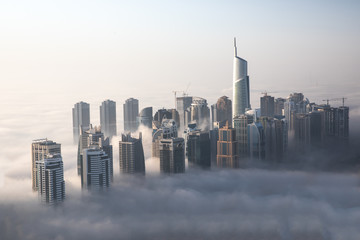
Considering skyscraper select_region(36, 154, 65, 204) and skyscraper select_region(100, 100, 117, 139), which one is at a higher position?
skyscraper select_region(100, 100, 117, 139)

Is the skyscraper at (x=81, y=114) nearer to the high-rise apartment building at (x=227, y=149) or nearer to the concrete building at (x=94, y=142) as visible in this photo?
the concrete building at (x=94, y=142)

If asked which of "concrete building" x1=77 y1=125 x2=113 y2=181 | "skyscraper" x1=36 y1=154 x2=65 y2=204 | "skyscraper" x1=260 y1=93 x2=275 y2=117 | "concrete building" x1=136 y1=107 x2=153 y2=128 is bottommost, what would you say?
"skyscraper" x1=36 y1=154 x2=65 y2=204

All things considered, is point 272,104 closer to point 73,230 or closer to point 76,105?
point 76,105

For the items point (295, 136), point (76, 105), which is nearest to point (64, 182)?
point (76, 105)

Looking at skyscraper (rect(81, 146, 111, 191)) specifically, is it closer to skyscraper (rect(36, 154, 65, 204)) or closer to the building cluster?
the building cluster

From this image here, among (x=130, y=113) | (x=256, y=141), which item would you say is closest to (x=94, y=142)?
(x=256, y=141)

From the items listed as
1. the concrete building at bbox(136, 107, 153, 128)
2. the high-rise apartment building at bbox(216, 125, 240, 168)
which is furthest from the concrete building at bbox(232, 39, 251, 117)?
the high-rise apartment building at bbox(216, 125, 240, 168)
